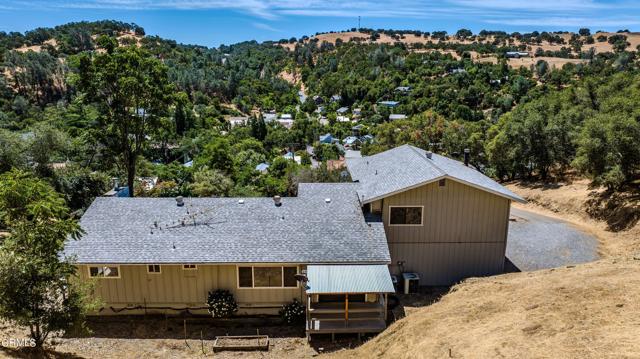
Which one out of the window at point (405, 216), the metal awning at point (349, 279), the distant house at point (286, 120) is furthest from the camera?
the distant house at point (286, 120)

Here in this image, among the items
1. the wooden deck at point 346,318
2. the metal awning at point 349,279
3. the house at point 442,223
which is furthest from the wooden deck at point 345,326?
the house at point 442,223

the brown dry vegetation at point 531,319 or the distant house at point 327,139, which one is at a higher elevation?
the brown dry vegetation at point 531,319

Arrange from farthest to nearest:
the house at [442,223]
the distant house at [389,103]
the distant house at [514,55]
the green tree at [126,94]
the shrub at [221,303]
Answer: the distant house at [514,55] → the distant house at [389,103] → the green tree at [126,94] → the house at [442,223] → the shrub at [221,303]

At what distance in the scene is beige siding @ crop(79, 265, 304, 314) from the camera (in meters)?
14.8

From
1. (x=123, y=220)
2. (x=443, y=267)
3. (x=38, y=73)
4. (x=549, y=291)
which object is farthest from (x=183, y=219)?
(x=38, y=73)

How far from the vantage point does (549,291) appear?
11703 mm

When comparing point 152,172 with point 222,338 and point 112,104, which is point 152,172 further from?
point 222,338

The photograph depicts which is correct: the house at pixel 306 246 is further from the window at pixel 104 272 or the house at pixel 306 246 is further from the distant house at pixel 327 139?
the distant house at pixel 327 139

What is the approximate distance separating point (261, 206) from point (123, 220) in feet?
16.7

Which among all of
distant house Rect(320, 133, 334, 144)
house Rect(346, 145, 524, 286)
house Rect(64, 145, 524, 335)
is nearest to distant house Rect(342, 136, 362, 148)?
distant house Rect(320, 133, 334, 144)

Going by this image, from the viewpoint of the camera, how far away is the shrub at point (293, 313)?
14.6m

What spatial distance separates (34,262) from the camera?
33.2 ft

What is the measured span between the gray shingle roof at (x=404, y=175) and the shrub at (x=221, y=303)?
6.01 metres

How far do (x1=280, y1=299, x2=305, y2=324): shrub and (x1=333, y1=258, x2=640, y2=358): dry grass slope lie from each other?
2408mm
